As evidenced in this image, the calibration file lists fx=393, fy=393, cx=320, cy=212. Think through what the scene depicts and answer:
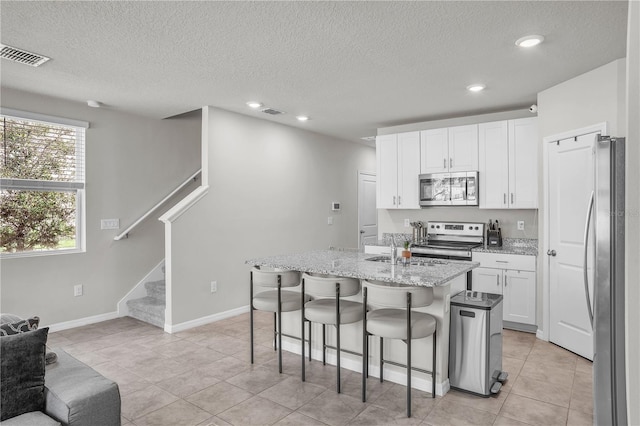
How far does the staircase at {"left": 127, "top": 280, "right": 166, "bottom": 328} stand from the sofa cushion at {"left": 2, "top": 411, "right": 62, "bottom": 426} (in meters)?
2.87

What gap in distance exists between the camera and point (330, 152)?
266 inches

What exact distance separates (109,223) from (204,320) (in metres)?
1.68

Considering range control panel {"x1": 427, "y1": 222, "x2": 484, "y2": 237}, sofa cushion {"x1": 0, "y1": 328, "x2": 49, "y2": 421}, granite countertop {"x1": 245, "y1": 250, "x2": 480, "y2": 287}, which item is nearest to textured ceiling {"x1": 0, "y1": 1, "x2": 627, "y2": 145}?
range control panel {"x1": 427, "y1": 222, "x2": 484, "y2": 237}

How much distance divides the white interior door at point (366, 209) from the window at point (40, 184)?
4.61m

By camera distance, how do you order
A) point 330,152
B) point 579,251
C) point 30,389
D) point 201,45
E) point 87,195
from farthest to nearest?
point 330,152 < point 87,195 < point 579,251 < point 201,45 < point 30,389

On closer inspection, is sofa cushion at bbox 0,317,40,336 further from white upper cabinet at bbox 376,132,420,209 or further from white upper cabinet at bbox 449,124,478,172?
white upper cabinet at bbox 449,124,478,172

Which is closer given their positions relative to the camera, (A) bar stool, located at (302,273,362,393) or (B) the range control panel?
(A) bar stool, located at (302,273,362,393)

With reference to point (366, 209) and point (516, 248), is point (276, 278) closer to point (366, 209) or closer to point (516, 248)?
point (516, 248)

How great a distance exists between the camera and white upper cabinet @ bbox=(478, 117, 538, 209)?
4457 mm

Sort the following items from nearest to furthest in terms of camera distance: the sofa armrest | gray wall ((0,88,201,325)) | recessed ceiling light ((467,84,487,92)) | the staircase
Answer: the sofa armrest
recessed ceiling light ((467,84,487,92))
gray wall ((0,88,201,325))
the staircase

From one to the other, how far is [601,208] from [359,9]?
5.68 ft

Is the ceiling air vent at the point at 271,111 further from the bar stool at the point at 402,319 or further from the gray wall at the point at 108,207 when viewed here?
the bar stool at the point at 402,319

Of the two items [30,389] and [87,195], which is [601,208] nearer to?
[30,389]

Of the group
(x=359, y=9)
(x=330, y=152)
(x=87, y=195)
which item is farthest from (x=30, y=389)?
(x=330, y=152)
